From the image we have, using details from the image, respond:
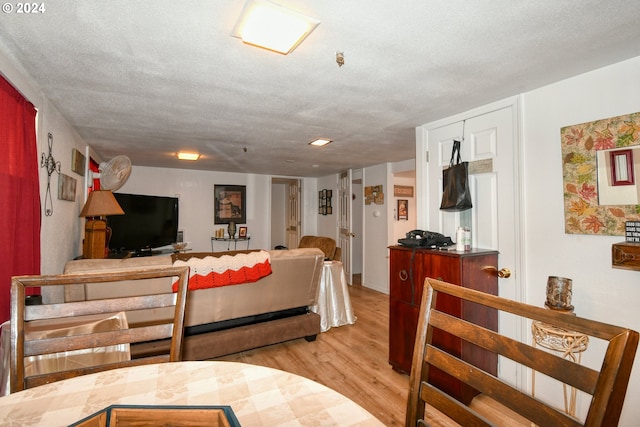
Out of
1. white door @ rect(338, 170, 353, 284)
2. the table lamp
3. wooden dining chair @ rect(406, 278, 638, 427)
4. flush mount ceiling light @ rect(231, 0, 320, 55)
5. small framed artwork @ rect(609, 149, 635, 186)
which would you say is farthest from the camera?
white door @ rect(338, 170, 353, 284)

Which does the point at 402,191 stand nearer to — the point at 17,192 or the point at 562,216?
the point at 562,216

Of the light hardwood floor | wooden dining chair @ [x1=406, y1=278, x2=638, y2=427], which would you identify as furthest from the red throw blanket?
wooden dining chair @ [x1=406, y1=278, x2=638, y2=427]

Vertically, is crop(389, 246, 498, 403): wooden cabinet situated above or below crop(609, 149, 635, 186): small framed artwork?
below

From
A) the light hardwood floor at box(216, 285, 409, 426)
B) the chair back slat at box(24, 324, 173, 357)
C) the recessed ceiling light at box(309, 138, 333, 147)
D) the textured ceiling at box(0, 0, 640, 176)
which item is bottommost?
the light hardwood floor at box(216, 285, 409, 426)

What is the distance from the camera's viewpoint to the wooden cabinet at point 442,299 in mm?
2070

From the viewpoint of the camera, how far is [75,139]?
3.11m

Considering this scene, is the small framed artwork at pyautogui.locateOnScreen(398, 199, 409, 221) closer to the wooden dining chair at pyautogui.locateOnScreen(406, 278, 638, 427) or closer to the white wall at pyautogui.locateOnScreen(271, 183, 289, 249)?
the white wall at pyautogui.locateOnScreen(271, 183, 289, 249)

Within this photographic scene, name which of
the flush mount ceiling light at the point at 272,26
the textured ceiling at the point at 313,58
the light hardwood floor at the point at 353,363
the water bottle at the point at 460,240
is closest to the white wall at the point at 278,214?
the light hardwood floor at the point at 353,363

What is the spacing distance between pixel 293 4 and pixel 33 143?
183cm

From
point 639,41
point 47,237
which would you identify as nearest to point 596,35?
point 639,41

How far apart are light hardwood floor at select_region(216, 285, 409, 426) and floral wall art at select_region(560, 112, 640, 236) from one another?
5.48 ft

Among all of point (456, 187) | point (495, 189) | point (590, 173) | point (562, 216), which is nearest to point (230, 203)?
point (456, 187)

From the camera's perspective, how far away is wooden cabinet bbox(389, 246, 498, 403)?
2070 mm

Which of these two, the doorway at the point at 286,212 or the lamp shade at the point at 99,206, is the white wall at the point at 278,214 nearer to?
the doorway at the point at 286,212
